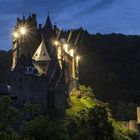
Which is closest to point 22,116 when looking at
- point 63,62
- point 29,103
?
point 29,103

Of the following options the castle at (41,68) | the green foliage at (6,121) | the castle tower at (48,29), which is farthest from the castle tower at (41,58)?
the green foliage at (6,121)

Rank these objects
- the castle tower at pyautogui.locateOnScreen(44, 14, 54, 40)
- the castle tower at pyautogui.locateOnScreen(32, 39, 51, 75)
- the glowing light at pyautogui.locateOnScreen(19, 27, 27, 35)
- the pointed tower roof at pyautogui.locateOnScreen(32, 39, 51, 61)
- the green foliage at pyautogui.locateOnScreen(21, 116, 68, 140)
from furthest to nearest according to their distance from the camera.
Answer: the castle tower at pyautogui.locateOnScreen(44, 14, 54, 40) → the glowing light at pyautogui.locateOnScreen(19, 27, 27, 35) → the pointed tower roof at pyautogui.locateOnScreen(32, 39, 51, 61) → the castle tower at pyautogui.locateOnScreen(32, 39, 51, 75) → the green foliage at pyautogui.locateOnScreen(21, 116, 68, 140)

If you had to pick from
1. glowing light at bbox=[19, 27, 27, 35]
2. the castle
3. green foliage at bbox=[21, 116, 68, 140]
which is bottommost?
green foliage at bbox=[21, 116, 68, 140]

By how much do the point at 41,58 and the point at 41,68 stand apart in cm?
372

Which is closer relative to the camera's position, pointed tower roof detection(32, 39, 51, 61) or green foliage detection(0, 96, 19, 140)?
green foliage detection(0, 96, 19, 140)

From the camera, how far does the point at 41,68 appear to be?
122 metres

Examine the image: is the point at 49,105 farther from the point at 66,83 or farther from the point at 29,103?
the point at 66,83

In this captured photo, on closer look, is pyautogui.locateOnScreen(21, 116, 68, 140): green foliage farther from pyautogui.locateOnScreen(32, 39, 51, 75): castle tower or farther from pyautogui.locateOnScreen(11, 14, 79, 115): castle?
pyautogui.locateOnScreen(32, 39, 51, 75): castle tower

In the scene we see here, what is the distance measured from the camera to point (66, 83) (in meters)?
131

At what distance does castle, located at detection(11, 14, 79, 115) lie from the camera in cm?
11206

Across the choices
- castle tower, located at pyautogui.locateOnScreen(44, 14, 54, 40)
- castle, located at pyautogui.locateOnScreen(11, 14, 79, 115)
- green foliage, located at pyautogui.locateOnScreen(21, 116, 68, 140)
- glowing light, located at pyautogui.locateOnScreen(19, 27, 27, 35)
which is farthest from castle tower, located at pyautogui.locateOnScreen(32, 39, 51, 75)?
green foliage, located at pyautogui.locateOnScreen(21, 116, 68, 140)

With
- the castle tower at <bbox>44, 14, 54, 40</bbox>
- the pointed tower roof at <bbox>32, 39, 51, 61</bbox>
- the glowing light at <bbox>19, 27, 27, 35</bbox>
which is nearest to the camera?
the pointed tower roof at <bbox>32, 39, 51, 61</bbox>

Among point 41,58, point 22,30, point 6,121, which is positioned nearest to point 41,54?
point 41,58

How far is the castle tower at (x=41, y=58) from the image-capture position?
121m
